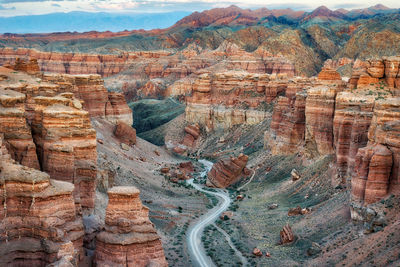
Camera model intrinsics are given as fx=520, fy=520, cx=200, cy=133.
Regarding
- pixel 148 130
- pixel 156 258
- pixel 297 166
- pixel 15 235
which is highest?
pixel 15 235

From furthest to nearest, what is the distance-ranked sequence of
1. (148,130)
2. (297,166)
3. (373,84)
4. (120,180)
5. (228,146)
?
(148,130)
(228,146)
(297,166)
(120,180)
(373,84)

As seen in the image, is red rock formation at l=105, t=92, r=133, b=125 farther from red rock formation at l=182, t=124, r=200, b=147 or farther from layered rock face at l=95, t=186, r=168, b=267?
layered rock face at l=95, t=186, r=168, b=267

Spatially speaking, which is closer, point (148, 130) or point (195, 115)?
point (195, 115)

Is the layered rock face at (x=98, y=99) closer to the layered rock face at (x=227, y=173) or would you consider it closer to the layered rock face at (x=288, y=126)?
the layered rock face at (x=227, y=173)

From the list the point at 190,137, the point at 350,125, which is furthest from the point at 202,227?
the point at 190,137

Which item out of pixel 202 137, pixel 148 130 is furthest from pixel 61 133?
pixel 148 130

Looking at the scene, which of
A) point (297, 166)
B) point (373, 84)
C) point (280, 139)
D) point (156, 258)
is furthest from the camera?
point (280, 139)

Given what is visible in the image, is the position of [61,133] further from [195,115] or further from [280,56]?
[280,56]
